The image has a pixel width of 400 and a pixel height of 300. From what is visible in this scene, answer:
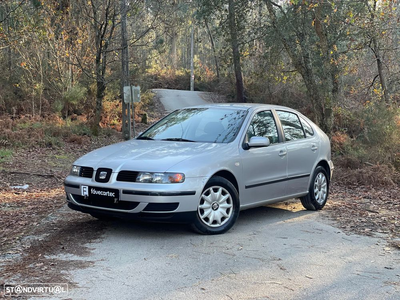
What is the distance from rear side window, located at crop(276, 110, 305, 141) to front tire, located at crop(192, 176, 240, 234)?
173 centimetres

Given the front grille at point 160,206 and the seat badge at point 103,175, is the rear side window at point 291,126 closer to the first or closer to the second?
the front grille at point 160,206

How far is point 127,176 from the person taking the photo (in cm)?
551

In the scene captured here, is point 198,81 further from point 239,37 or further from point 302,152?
point 302,152

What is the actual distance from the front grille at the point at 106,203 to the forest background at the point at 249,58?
23.8 feet

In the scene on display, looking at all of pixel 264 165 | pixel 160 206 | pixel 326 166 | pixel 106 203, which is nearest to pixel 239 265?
pixel 160 206

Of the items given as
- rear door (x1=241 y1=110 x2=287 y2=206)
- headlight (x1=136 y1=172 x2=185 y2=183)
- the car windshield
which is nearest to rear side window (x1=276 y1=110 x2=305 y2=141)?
rear door (x1=241 y1=110 x2=287 y2=206)

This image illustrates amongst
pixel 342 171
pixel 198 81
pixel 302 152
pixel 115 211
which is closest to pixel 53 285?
pixel 115 211

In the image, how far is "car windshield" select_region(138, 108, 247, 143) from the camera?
21.3 feet

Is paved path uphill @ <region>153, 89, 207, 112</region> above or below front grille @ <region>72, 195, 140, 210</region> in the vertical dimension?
above

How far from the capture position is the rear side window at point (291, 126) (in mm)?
7357

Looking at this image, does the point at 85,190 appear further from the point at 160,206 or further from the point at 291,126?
the point at 291,126

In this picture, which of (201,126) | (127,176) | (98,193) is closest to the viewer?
(127,176)

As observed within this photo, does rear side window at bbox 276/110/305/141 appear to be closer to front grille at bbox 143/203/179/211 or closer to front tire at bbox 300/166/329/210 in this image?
front tire at bbox 300/166/329/210

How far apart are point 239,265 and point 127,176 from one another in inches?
67.1
